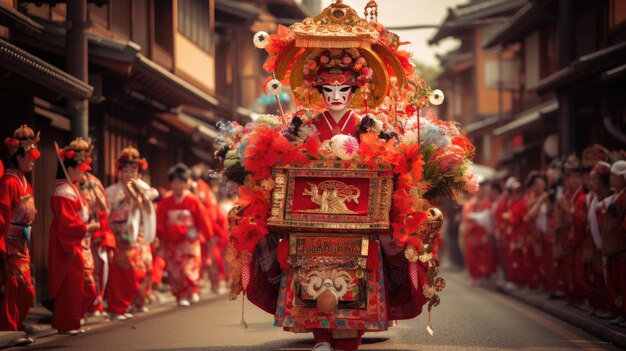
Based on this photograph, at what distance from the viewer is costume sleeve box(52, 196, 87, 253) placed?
1338cm

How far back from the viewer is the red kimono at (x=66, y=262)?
13.3 metres

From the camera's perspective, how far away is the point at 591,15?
26531mm

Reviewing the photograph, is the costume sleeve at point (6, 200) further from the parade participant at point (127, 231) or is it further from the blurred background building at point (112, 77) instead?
the parade participant at point (127, 231)

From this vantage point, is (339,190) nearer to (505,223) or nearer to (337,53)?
(337,53)

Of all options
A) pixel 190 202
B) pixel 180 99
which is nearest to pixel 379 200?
pixel 190 202

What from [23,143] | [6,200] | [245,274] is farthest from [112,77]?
[245,274]

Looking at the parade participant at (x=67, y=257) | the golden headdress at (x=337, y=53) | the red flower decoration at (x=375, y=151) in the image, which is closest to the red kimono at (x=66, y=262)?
the parade participant at (x=67, y=257)

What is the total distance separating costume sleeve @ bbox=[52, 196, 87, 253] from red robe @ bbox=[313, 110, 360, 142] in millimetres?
3598

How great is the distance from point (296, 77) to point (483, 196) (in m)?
16.7

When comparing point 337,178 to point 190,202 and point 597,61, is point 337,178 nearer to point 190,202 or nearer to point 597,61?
point 190,202

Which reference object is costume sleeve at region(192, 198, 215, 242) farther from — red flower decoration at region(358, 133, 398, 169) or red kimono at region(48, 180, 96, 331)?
red flower decoration at region(358, 133, 398, 169)

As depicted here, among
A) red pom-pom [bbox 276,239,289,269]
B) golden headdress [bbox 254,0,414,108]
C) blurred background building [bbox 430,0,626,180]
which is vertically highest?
blurred background building [bbox 430,0,626,180]

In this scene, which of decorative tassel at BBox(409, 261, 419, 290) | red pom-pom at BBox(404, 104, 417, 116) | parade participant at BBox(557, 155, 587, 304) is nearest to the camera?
decorative tassel at BBox(409, 261, 419, 290)

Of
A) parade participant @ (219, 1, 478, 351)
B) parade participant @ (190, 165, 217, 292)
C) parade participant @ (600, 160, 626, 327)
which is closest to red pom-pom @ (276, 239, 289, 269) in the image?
parade participant @ (219, 1, 478, 351)
